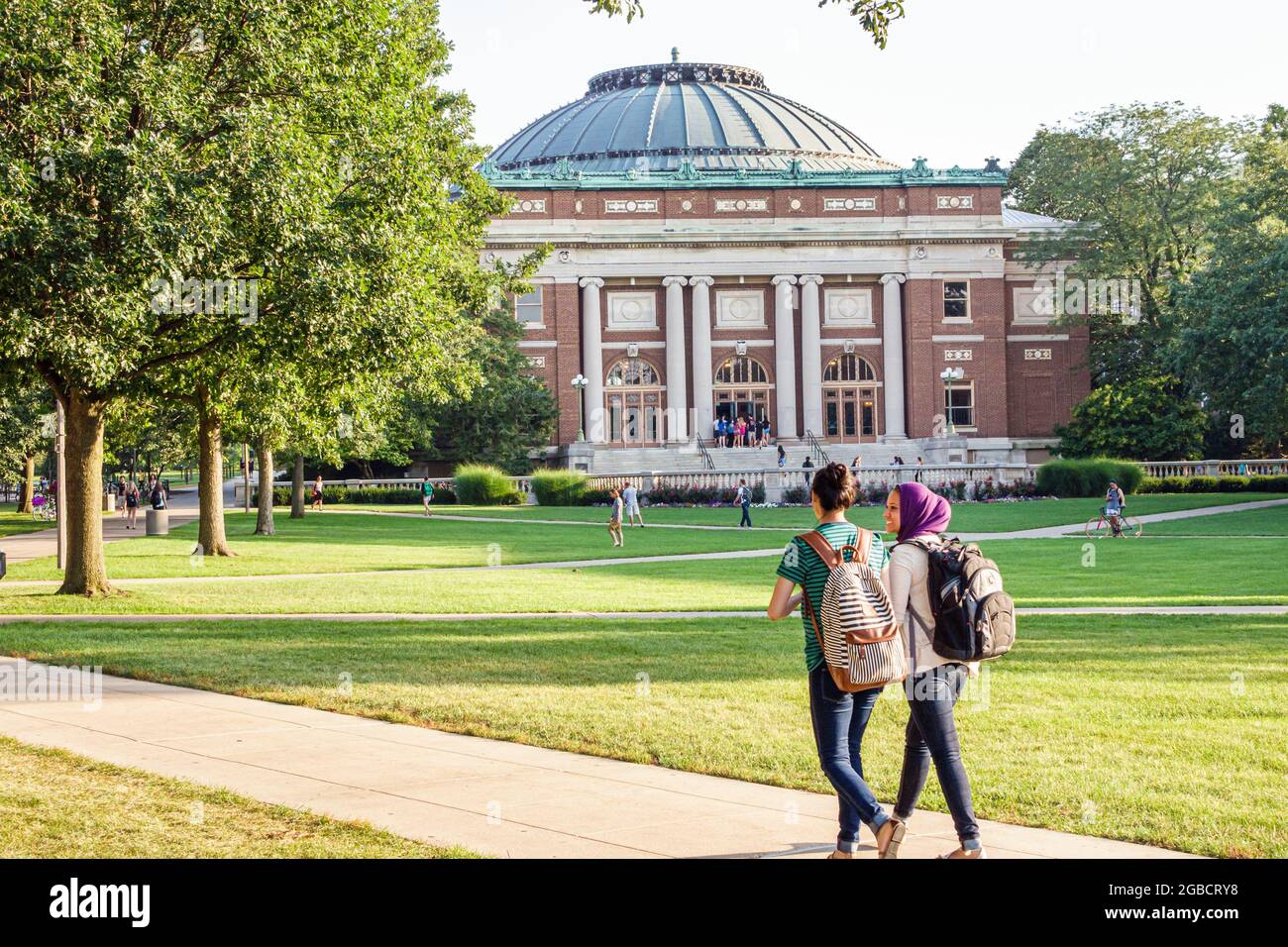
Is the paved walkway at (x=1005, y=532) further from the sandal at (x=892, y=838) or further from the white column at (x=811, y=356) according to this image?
the white column at (x=811, y=356)

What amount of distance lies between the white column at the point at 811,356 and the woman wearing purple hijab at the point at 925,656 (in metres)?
70.5

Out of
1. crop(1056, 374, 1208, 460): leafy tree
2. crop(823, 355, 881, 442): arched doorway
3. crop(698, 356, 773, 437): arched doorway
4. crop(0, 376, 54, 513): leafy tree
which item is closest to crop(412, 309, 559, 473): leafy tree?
crop(698, 356, 773, 437): arched doorway

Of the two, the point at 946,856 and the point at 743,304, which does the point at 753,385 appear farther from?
the point at 946,856

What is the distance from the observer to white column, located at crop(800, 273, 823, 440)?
77188 mm

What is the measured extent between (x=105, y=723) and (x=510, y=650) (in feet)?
17.1

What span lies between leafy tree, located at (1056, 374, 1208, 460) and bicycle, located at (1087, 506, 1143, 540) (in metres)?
23.7

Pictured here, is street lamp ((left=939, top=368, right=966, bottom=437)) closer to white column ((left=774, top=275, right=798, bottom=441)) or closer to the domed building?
the domed building

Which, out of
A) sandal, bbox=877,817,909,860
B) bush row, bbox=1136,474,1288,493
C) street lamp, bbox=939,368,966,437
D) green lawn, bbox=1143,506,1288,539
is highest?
street lamp, bbox=939,368,966,437

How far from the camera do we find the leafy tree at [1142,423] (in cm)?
6281

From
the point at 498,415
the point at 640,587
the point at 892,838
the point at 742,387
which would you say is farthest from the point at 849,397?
the point at 892,838

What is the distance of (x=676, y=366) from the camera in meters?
76.6

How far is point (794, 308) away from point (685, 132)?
2080 cm

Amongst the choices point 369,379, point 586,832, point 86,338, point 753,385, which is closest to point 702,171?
point 753,385

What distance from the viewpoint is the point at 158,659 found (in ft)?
48.9
